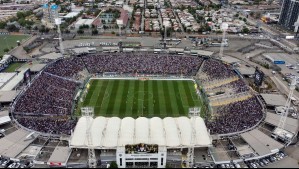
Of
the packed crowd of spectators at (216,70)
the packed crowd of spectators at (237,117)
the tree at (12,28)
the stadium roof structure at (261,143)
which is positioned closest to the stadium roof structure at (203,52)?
the packed crowd of spectators at (216,70)

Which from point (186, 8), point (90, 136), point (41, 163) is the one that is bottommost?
point (41, 163)

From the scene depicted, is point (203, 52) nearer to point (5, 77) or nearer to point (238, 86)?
point (238, 86)

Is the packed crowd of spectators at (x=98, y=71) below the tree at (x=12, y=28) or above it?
Answer: below

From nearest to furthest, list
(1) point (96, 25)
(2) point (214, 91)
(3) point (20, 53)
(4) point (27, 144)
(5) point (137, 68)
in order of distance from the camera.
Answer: (4) point (27, 144) → (2) point (214, 91) → (5) point (137, 68) → (3) point (20, 53) → (1) point (96, 25)

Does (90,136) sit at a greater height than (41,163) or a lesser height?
greater

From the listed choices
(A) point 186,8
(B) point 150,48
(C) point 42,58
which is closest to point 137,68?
(B) point 150,48

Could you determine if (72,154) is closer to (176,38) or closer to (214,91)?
(214,91)

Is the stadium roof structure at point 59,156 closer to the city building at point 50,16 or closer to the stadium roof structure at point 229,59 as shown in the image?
the stadium roof structure at point 229,59
